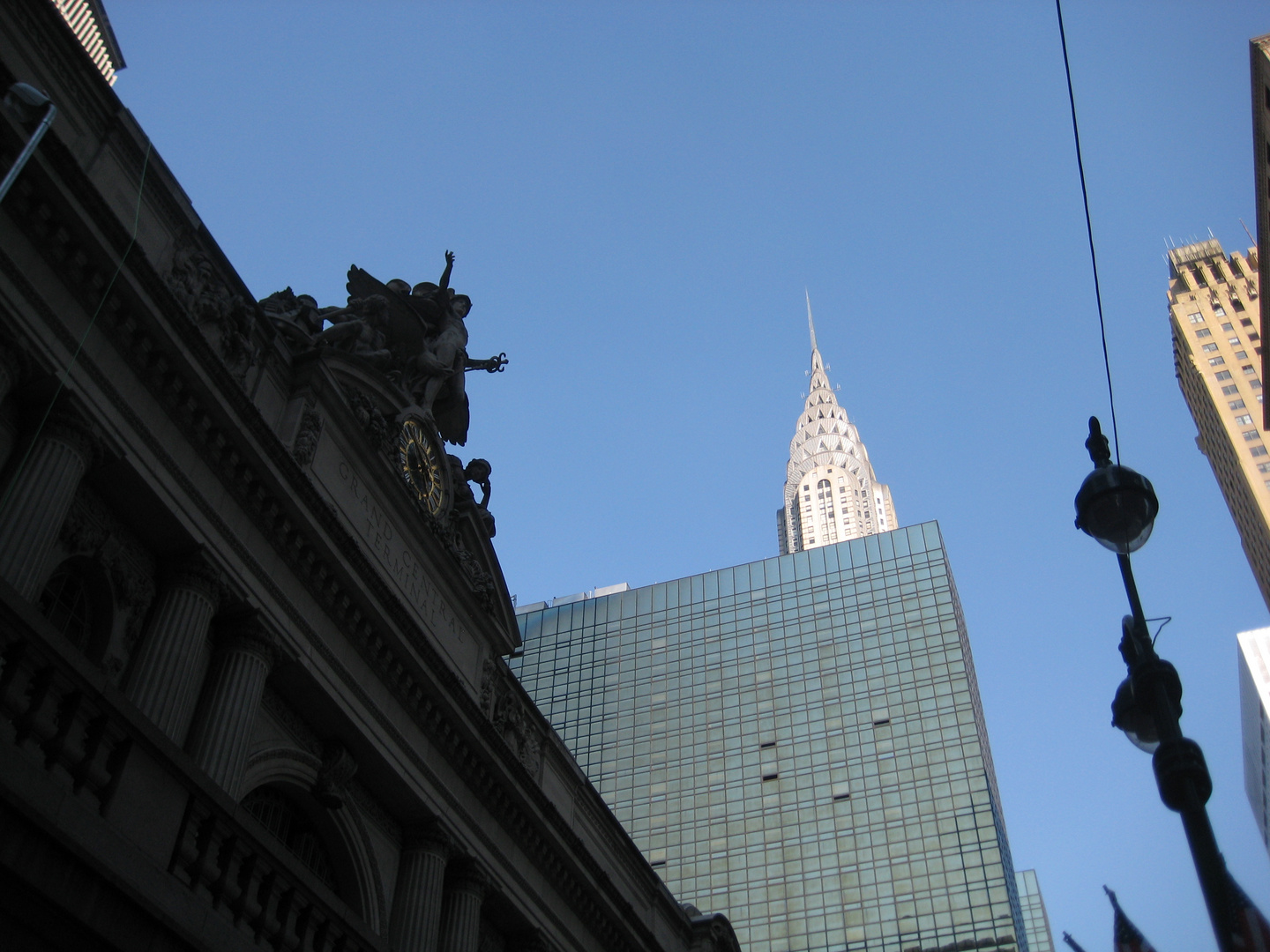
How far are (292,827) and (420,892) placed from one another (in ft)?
9.07

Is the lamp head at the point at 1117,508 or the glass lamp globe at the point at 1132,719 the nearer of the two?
the glass lamp globe at the point at 1132,719

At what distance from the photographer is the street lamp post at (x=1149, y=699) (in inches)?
346

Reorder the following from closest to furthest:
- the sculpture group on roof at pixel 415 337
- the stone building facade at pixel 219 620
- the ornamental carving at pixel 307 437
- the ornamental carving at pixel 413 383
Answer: the stone building facade at pixel 219 620
the ornamental carving at pixel 307 437
the ornamental carving at pixel 413 383
the sculpture group on roof at pixel 415 337

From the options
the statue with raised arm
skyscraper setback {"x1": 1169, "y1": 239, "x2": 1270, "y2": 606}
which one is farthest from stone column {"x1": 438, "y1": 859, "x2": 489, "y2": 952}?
skyscraper setback {"x1": 1169, "y1": 239, "x2": 1270, "y2": 606}

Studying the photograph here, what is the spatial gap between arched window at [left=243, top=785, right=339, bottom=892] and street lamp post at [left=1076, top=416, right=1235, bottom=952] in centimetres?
1445

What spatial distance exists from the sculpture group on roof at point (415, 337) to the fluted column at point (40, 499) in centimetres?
946

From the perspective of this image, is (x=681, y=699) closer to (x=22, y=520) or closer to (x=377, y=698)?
(x=377, y=698)

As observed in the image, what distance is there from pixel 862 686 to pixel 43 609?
7425 centimetres

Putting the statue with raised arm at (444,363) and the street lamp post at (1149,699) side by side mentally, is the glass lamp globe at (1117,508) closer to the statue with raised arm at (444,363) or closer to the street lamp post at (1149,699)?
the street lamp post at (1149,699)

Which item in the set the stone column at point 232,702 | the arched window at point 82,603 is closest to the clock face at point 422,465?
the stone column at point 232,702

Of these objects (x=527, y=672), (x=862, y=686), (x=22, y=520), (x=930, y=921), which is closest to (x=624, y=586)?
(x=527, y=672)

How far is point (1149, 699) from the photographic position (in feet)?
33.4

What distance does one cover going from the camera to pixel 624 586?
106875mm

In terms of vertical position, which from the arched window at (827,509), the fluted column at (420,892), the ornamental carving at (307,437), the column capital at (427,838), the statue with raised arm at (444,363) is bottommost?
the fluted column at (420,892)
